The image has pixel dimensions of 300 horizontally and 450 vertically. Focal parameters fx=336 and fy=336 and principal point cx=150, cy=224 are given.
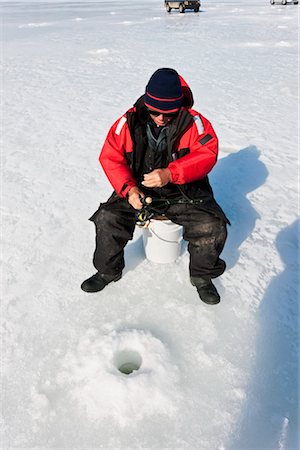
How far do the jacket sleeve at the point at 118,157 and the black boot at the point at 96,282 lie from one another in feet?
1.89

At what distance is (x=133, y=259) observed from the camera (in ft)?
8.38

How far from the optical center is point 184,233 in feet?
7.35

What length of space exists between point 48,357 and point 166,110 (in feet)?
4.98

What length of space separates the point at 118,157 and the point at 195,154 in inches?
18.4

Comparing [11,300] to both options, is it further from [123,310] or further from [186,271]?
[186,271]

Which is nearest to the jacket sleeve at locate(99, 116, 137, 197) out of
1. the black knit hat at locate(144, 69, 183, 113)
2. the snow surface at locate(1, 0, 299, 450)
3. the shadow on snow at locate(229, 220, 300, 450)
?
the black knit hat at locate(144, 69, 183, 113)

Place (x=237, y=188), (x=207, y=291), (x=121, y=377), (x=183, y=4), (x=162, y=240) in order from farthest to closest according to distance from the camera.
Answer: (x=183, y=4) → (x=237, y=188) → (x=162, y=240) → (x=207, y=291) → (x=121, y=377)

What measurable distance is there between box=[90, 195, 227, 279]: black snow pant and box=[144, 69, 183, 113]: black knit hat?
609 millimetres

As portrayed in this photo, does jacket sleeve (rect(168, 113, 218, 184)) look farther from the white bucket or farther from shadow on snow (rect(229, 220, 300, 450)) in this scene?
shadow on snow (rect(229, 220, 300, 450))

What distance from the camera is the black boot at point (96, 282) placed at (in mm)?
2234

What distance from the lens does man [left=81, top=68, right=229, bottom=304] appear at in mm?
1946

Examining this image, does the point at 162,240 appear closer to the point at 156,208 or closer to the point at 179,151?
the point at 156,208

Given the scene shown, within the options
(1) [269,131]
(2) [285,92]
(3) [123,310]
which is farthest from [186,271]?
(2) [285,92]

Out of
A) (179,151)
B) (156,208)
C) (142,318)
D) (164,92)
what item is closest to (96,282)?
(142,318)
